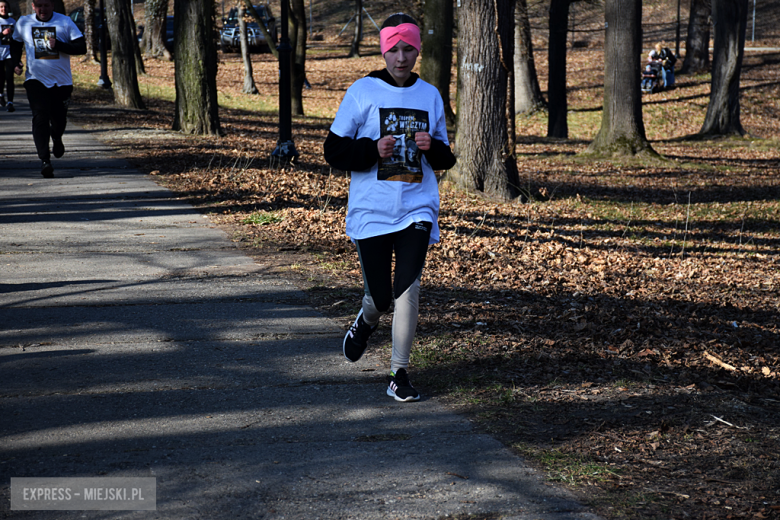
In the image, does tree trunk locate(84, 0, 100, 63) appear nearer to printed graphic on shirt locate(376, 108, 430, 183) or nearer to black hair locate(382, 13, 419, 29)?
black hair locate(382, 13, 419, 29)

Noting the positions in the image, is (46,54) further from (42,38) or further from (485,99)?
(485,99)

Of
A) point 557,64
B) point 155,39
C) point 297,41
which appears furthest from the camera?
point 155,39

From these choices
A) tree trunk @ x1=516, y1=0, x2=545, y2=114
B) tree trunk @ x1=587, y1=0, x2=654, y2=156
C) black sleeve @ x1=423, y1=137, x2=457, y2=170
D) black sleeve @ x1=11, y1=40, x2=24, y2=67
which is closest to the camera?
black sleeve @ x1=423, y1=137, x2=457, y2=170

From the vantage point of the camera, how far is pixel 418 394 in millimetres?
4184

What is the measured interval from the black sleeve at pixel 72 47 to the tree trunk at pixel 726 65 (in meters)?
17.7

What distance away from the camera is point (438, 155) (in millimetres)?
4137

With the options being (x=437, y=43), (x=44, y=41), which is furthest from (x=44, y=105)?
(x=437, y=43)

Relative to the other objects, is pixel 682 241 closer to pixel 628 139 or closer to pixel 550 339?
pixel 550 339

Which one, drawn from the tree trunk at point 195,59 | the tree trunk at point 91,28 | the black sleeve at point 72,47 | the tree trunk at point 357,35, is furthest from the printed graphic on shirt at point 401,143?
the tree trunk at point 357,35

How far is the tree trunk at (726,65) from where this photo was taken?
21.3 metres

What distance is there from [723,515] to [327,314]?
11.0ft

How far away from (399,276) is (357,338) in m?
0.59

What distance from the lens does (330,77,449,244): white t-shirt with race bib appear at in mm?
4051

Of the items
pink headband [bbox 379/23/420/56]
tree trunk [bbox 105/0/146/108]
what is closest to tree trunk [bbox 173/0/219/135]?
tree trunk [bbox 105/0/146/108]
